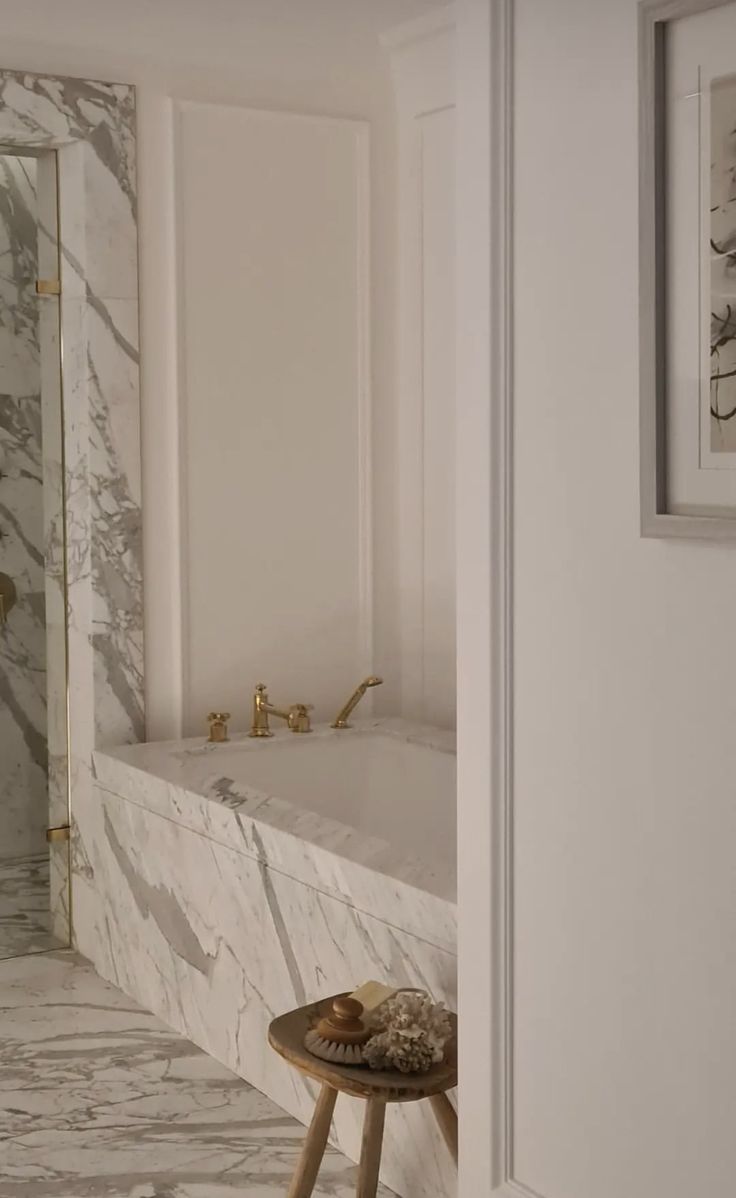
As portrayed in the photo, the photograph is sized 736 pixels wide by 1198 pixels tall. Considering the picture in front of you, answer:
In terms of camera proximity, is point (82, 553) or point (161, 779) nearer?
point (161, 779)

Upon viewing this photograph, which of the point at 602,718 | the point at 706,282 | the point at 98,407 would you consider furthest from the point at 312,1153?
the point at 98,407

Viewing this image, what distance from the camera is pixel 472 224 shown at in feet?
6.40

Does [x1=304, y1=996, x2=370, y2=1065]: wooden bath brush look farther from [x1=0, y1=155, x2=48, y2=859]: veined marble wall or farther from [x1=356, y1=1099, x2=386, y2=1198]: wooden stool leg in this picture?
[x1=0, y1=155, x2=48, y2=859]: veined marble wall

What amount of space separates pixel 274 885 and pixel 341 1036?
0.70 metres

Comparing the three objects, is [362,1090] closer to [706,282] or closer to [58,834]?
[706,282]

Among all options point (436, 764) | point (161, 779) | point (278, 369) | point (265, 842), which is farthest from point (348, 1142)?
point (278, 369)

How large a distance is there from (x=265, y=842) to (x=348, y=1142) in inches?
23.2

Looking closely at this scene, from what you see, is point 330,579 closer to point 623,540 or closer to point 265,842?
point 265,842

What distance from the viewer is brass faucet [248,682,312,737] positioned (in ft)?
12.8

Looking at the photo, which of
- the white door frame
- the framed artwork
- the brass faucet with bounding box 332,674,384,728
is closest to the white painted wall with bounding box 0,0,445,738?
the brass faucet with bounding box 332,674,384,728

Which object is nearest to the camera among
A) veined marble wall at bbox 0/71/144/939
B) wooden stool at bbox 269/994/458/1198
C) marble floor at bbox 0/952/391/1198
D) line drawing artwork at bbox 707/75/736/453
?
line drawing artwork at bbox 707/75/736/453

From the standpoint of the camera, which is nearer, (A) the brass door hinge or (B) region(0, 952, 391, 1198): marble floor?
(B) region(0, 952, 391, 1198): marble floor

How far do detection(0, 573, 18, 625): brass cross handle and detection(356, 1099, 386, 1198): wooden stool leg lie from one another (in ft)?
6.38

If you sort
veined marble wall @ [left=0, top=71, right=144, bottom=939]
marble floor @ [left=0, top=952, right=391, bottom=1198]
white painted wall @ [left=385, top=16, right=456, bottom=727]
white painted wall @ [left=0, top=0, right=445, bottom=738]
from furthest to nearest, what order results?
white painted wall @ [left=385, top=16, right=456, bottom=727] → veined marble wall @ [left=0, top=71, right=144, bottom=939] → white painted wall @ [left=0, top=0, right=445, bottom=738] → marble floor @ [left=0, top=952, right=391, bottom=1198]
